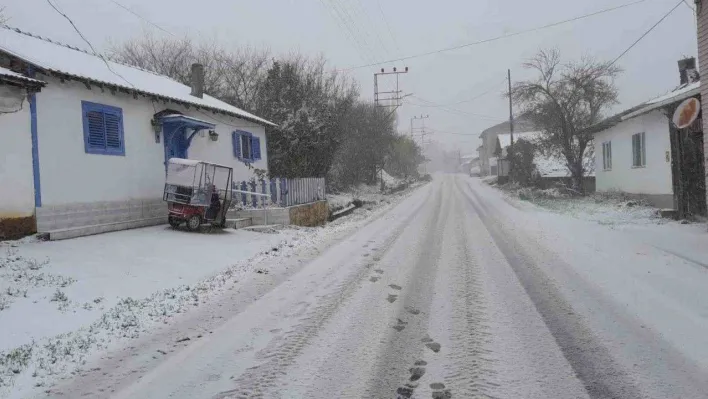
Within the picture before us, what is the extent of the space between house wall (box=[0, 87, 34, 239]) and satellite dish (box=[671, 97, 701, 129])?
532 inches

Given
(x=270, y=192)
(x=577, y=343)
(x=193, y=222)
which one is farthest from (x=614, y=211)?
(x=193, y=222)

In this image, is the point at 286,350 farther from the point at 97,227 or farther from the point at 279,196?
the point at 279,196

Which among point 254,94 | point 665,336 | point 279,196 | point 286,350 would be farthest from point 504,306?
point 254,94

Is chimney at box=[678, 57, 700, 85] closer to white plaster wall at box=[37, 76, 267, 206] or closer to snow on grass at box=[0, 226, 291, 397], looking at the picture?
snow on grass at box=[0, 226, 291, 397]

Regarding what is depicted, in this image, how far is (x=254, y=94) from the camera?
32312mm

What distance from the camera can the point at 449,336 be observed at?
445 centimetres

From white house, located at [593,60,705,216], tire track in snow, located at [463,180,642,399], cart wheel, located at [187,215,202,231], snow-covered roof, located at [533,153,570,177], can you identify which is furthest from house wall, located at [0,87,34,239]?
snow-covered roof, located at [533,153,570,177]

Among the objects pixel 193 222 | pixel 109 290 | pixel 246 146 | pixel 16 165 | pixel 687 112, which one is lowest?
pixel 109 290

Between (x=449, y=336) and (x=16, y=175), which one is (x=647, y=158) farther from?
(x=16, y=175)

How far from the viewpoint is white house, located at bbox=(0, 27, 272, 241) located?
30.0 ft

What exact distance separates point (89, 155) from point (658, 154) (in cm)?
1654

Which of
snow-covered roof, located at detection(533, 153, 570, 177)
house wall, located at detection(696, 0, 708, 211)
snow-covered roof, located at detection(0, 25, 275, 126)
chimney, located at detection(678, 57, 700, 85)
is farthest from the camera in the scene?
snow-covered roof, located at detection(533, 153, 570, 177)

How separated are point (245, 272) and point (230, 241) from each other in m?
3.13

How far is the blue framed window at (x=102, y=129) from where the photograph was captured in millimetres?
10594
